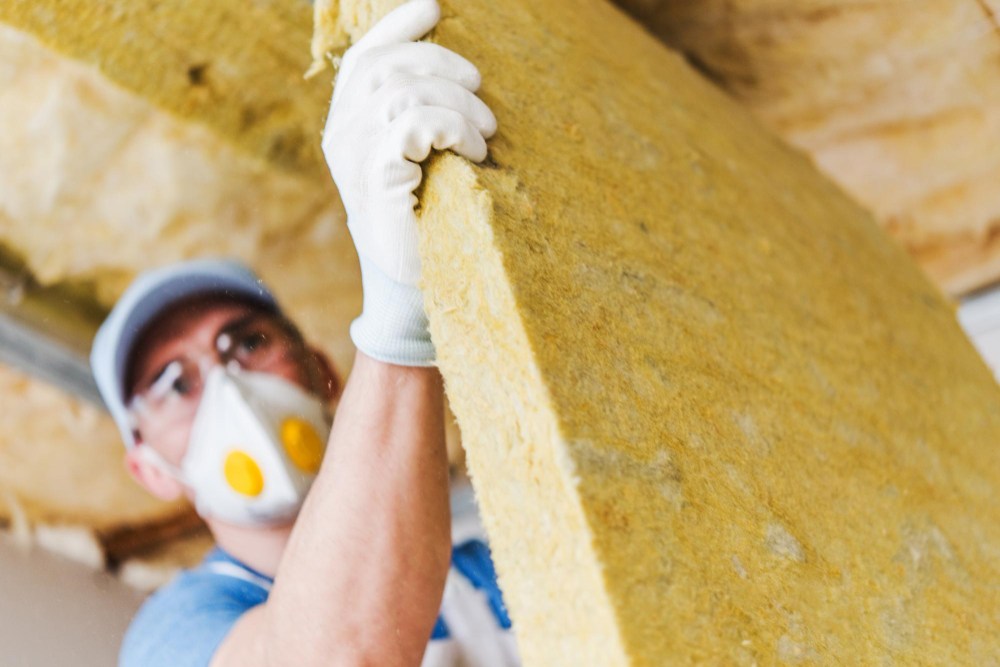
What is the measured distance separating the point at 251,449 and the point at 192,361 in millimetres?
167

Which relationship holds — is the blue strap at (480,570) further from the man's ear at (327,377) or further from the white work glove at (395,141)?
the white work glove at (395,141)

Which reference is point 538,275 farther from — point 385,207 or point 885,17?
point 885,17

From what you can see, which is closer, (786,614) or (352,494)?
(786,614)

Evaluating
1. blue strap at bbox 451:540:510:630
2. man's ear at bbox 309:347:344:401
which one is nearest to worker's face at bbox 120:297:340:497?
man's ear at bbox 309:347:344:401

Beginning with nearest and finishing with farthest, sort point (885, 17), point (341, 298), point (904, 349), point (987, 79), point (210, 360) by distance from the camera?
1. point (210, 360)
2. point (341, 298)
3. point (904, 349)
4. point (885, 17)
5. point (987, 79)

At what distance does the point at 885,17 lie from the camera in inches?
63.4

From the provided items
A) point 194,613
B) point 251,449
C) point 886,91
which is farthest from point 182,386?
point 886,91

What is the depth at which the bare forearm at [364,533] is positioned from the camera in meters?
0.88

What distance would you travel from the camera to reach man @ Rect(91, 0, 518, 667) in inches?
30.0

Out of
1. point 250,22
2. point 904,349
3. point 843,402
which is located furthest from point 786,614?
point 250,22

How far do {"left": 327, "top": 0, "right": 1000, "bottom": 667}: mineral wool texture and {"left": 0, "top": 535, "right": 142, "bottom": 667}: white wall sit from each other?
0.49m

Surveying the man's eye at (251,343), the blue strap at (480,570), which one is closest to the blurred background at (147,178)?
the man's eye at (251,343)

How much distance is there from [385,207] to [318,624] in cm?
48

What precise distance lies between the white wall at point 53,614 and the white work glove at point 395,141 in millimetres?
414
